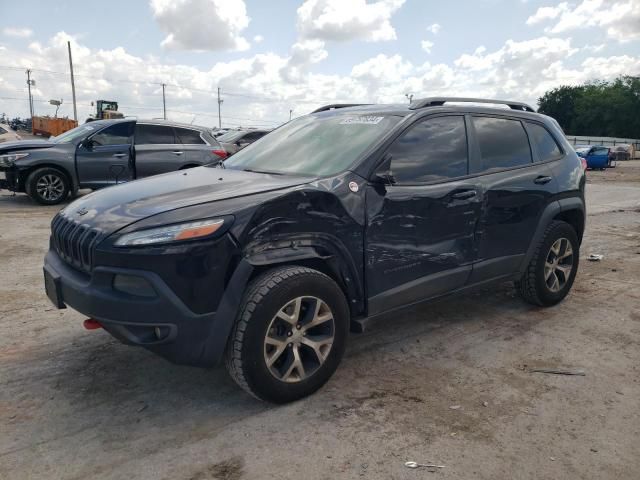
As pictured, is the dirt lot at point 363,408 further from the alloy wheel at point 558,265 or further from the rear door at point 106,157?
the rear door at point 106,157

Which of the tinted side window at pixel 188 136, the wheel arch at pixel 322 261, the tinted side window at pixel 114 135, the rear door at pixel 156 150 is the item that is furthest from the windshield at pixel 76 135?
the wheel arch at pixel 322 261

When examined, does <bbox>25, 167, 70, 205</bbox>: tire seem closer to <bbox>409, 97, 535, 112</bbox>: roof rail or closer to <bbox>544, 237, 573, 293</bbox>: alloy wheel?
<bbox>409, 97, 535, 112</bbox>: roof rail

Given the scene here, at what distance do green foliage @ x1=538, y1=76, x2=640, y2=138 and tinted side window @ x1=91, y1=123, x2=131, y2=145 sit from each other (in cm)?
9218

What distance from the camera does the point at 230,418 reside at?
115 inches

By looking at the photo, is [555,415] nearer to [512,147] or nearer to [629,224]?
[512,147]

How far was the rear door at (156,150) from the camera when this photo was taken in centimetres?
1012

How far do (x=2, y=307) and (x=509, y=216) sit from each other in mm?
4349

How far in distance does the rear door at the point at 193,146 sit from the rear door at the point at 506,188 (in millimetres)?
7274

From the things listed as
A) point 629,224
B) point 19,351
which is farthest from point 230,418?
point 629,224

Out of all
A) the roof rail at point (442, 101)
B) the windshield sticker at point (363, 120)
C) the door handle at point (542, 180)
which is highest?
the roof rail at point (442, 101)

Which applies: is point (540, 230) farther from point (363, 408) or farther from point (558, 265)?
point (363, 408)

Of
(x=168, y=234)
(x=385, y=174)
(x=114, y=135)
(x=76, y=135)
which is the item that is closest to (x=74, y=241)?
(x=168, y=234)

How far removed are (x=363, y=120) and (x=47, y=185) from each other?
8.27 meters

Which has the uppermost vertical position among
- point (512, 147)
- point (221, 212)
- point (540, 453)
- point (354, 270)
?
point (512, 147)
